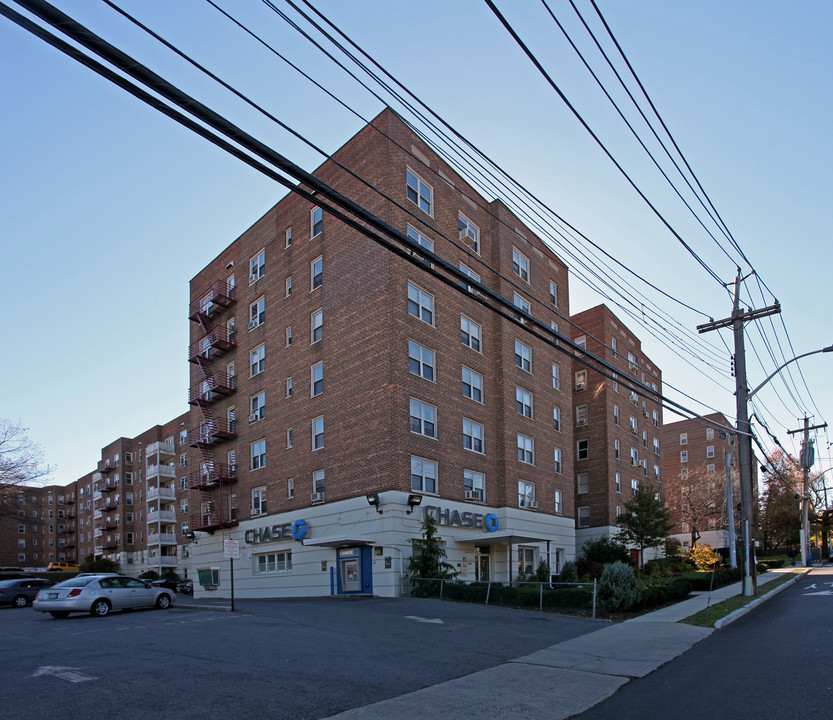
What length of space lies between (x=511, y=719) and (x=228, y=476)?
32940 mm

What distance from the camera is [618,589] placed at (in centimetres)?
2077

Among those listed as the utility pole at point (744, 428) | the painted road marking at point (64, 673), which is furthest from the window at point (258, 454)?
the painted road marking at point (64, 673)

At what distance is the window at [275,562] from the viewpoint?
33.8m

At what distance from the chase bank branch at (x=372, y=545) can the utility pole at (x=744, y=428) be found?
8.31 metres

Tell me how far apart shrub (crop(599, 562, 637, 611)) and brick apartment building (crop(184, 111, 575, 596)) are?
28.7 ft

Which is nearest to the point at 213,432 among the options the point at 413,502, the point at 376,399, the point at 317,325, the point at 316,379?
the point at 316,379

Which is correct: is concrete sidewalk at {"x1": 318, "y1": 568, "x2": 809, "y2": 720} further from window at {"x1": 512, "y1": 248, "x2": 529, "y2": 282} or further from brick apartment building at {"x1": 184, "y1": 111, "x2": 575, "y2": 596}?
window at {"x1": 512, "y1": 248, "x2": 529, "y2": 282}

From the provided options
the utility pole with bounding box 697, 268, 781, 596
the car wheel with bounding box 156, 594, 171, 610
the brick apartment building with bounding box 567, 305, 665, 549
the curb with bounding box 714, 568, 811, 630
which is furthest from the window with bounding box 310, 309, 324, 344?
the curb with bounding box 714, 568, 811, 630

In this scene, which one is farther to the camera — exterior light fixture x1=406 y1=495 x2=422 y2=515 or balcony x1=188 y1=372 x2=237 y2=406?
balcony x1=188 y1=372 x2=237 y2=406

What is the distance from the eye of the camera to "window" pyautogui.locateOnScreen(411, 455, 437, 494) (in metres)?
28.9

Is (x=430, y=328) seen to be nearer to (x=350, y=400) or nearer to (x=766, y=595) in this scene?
(x=350, y=400)

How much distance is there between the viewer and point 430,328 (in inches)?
1231

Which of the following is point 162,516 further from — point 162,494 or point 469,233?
point 469,233

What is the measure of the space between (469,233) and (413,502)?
48.1ft
